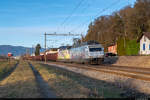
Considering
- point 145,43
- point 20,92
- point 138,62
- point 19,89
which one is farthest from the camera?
point 145,43

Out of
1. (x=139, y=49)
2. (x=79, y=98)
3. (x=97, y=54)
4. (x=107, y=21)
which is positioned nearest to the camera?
(x=79, y=98)

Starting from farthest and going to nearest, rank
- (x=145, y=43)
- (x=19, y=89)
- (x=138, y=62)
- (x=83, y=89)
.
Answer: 1. (x=145, y=43)
2. (x=138, y=62)
3. (x=19, y=89)
4. (x=83, y=89)

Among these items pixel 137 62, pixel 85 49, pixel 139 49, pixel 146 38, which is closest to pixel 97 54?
pixel 85 49

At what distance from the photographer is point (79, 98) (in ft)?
25.5

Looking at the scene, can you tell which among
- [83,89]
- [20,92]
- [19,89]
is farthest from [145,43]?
[20,92]

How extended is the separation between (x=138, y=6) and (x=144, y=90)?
164ft

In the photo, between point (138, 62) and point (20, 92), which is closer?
point (20, 92)

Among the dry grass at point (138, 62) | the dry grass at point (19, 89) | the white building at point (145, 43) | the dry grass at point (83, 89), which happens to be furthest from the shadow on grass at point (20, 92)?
the white building at point (145, 43)

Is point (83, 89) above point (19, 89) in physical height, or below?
above

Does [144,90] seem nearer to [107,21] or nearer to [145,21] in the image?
[145,21]

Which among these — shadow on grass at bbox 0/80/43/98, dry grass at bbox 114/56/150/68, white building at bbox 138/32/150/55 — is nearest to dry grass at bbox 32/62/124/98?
shadow on grass at bbox 0/80/43/98

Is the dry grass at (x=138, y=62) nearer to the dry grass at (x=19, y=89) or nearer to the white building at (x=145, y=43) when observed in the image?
the white building at (x=145, y=43)

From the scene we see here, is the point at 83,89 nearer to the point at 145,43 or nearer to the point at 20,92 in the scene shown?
the point at 20,92

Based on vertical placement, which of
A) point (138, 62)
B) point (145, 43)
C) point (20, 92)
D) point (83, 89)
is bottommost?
point (20, 92)
